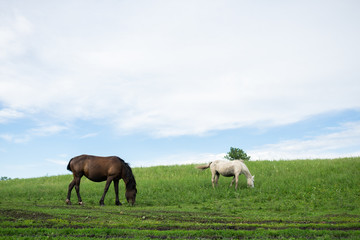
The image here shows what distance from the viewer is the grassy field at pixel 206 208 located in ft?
31.0

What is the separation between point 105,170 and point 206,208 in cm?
664

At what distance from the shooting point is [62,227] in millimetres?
10297

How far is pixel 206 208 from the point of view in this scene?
1702cm

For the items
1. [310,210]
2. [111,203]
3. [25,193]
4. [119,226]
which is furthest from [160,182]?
[119,226]

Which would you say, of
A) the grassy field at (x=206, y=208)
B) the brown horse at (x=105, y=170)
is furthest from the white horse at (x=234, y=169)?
the brown horse at (x=105, y=170)

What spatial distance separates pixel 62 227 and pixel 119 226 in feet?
6.18

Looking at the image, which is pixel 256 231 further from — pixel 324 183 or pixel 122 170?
pixel 324 183

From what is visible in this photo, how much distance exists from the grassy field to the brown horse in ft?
3.63

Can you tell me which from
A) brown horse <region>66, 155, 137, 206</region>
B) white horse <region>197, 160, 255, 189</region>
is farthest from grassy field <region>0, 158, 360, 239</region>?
brown horse <region>66, 155, 137, 206</region>

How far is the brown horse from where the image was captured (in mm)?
18594

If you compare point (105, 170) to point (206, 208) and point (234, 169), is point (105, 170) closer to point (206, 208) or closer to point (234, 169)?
point (206, 208)

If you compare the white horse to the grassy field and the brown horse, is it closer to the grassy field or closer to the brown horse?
the grassy field

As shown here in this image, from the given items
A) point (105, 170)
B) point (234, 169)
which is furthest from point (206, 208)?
point (105, 170)

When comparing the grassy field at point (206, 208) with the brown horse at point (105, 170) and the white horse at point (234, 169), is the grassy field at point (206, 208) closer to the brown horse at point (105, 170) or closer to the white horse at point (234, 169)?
the white horse at point (234, 169)
